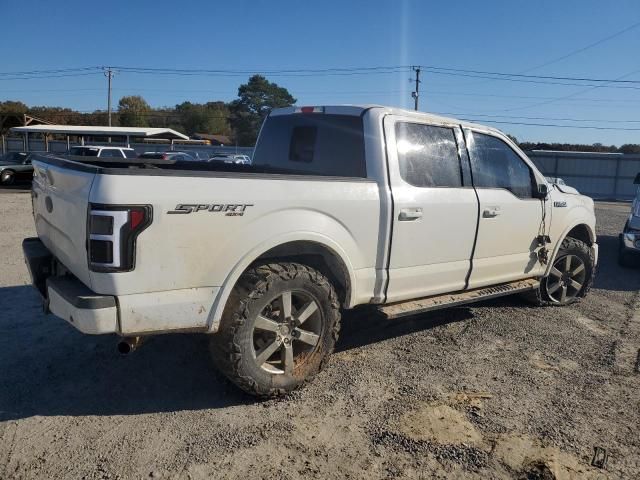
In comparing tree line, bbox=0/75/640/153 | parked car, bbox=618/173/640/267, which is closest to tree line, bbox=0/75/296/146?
tree line, bbox=0/75/640/153

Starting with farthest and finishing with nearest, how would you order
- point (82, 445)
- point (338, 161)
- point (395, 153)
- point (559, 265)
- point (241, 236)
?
point (559, 265) < point (338, 161) < point (395, 153) < point (241, 236) < point (82, 445)

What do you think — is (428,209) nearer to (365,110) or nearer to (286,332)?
(365,110)

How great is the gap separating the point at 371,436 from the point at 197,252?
1529 mm

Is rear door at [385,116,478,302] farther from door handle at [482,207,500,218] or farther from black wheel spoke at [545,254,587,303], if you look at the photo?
black wheel spoke at [545,254,587,303]

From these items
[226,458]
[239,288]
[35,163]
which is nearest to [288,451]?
[226,458]

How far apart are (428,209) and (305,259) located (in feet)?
3.61

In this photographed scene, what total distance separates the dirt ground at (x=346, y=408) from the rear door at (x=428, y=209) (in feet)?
2.26

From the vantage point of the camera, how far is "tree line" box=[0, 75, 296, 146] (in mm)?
74688

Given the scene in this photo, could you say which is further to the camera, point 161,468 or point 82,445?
point 82,445

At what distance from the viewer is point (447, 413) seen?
→ 11.9ft

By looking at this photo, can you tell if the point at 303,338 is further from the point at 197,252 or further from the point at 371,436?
the point at 197,252

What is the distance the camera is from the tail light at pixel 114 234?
2914 mm

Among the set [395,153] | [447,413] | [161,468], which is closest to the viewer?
[161,468]

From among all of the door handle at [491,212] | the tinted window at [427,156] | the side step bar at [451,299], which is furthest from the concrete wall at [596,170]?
the tinted window at [427,156]
